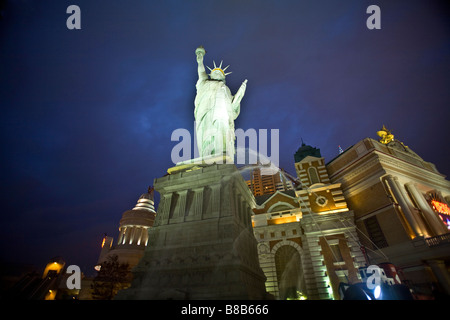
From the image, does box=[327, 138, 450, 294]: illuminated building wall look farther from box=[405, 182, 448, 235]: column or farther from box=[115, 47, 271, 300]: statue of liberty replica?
box=[115, 47, 271, 300]: statue of liberty replica

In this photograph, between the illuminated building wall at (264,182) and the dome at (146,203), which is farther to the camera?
the illuminated building wall at (264,182)

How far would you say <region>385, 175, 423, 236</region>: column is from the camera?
16344 millimetres

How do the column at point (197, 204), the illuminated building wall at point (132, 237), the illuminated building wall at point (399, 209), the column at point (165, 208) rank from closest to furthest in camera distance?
the column at point (197, 204) < the column at point (165, 208) < the illuminated building wall at point (399, 209) < the illuminated building wall at point (132, 237)

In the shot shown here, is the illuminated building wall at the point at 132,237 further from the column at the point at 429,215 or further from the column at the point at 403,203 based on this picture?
the column at the point at 429,215

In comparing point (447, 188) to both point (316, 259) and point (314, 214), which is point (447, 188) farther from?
point (316, 259)

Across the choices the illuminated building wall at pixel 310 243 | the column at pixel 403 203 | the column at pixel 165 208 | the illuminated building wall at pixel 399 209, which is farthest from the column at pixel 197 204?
the column at pixel 403 203

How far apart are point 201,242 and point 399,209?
18.0 meters

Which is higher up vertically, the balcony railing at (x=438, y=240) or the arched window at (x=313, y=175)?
the arched window at (x=313, y=175)

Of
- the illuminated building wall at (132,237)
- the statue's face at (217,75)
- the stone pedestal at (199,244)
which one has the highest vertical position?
the statue's face at (217,75)

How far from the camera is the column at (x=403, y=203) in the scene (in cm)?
1634

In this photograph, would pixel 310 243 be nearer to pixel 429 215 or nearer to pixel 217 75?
pixel 429 215

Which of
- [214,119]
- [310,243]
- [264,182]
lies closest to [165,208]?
[214,119]

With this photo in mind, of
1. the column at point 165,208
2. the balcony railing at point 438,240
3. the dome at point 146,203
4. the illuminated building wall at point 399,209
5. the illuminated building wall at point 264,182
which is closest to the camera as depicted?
the column at point 165,208

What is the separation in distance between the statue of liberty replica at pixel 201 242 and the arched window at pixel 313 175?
43.4 ft
